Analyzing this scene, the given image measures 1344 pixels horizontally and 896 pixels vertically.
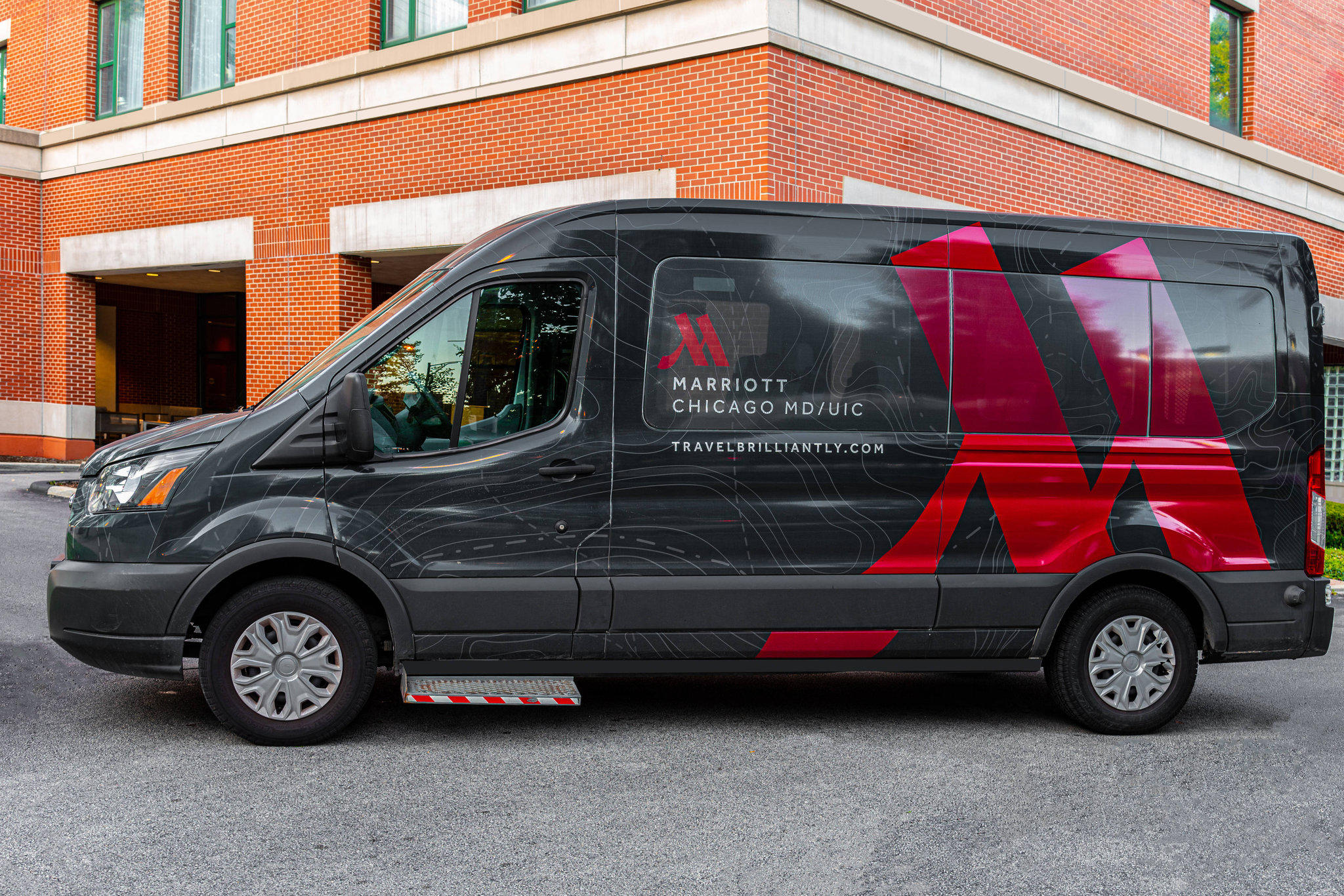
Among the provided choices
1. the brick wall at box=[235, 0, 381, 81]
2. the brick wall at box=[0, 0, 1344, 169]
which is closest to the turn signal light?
the brick wall at box=[0, 0, 1344, 169]

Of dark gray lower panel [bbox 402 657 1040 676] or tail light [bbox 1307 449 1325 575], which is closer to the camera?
dark gray lower panel [bbox 402 657 1040 676]

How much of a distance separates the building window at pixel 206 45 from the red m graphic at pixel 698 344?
571 inches

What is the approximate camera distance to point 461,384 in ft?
17.0

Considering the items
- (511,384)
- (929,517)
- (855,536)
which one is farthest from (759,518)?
(511,384)

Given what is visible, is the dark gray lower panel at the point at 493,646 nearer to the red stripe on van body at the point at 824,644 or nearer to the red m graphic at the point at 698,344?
the red stripe on van body at the point at 824,644

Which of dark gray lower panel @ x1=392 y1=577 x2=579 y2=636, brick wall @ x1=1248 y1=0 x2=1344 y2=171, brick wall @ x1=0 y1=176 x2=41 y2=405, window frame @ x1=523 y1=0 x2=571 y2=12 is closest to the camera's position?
dark gray lower panel @ x1=392 y1=577 x2=579 y2=636

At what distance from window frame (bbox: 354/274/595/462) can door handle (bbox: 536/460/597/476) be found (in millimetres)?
182

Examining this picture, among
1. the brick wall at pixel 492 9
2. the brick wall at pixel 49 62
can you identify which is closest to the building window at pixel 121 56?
the brick wall at pixel 49 62

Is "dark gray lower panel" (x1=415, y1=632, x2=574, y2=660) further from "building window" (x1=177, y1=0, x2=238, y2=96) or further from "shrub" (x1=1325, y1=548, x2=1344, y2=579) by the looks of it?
"building window" (x1=177, y1=0, x2=238, y2=96)

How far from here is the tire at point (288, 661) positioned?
5.04 metres

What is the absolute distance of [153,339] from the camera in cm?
2530

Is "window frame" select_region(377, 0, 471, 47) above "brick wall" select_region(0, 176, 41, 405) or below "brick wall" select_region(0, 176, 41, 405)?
above

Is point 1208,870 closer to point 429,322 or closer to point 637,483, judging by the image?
point 637,483

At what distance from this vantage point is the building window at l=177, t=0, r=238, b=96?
1742 centimetres
